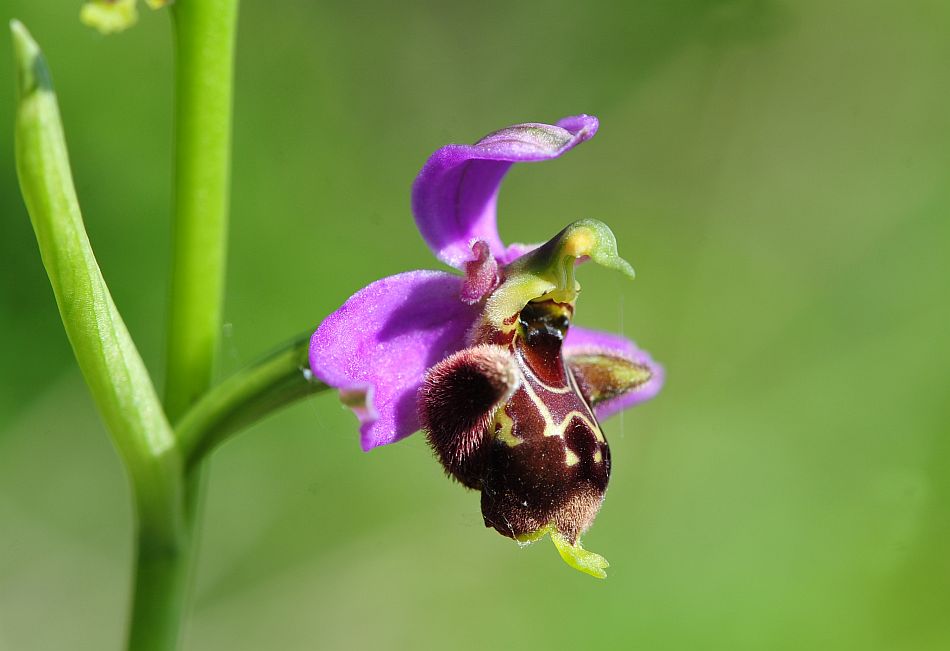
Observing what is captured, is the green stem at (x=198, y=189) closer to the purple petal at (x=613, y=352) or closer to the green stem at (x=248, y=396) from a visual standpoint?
the green stem at (x=248, y=396)

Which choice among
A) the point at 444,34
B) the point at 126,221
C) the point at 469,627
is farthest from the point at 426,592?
the point at 444,34

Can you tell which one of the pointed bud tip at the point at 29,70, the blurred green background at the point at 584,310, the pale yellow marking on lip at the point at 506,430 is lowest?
the blurred green background at the point at 584,310

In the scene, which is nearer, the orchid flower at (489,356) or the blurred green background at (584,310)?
the orchid flower at (489,356)

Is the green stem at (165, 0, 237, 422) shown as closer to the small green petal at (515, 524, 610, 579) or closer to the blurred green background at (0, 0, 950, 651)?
the small green petal at (515, 524, 610, 579)

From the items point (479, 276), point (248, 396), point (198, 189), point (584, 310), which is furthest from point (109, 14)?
point (584, 310)

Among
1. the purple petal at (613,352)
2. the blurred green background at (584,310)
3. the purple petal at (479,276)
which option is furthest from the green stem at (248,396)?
the blurred green background at (584,310)

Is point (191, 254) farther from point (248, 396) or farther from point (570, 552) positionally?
point (570, 552)

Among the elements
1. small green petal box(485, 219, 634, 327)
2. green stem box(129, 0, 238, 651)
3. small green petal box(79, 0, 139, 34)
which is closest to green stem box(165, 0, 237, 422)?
green stem box(129, 0, 238, 651)
